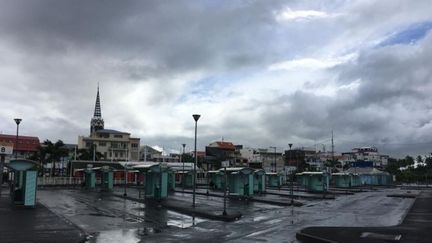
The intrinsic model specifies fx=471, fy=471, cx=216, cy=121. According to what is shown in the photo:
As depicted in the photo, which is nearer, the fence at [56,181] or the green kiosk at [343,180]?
the fence at [56,181]

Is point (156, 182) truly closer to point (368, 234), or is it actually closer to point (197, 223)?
point (197, 223)

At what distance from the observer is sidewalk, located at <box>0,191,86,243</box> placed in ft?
51.9

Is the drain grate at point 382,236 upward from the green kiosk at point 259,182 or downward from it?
downward

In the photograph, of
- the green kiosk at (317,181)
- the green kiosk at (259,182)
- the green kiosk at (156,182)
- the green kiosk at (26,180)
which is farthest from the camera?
the green kiosk at (317,181)

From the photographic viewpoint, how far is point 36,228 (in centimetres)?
1848

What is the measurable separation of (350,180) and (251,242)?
218 feet

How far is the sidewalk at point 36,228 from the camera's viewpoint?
15812mm

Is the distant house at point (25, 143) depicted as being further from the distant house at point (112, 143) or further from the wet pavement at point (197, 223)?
the wet pavement at point (197, 223)

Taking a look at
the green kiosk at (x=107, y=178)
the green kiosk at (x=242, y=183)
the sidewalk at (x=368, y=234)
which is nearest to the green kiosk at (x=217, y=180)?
the green kiosk at (x=107, y=178)

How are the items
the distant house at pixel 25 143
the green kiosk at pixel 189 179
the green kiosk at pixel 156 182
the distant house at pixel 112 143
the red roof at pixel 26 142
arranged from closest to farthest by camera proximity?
the green kiosk at pixel 156 182 < the green kiosk at pixel 189 179 < the distant house at pixel 25 143 < the red roof at pixel 26 142 < the distant house at pixel 112 143

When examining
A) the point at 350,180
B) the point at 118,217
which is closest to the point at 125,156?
the point at 350,180

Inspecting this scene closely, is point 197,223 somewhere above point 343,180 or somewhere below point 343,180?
below

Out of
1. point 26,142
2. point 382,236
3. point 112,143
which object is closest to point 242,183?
point 382,236

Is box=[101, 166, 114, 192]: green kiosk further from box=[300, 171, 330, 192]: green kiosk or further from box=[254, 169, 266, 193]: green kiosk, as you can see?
box=[300, 171, 330, 192]: green kiosk
